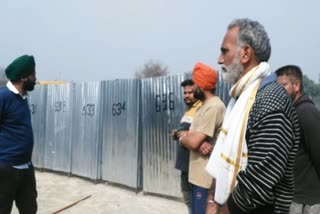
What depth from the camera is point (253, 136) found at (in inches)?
64.9

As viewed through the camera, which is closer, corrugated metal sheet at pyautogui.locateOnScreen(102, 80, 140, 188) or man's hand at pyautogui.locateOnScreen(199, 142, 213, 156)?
man's hand at pyautogui.locateOnScreen(199, 142, 213, 156)

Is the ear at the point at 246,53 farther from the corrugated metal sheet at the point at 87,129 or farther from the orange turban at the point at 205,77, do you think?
the corrugated metal sheet at the point at 87,129

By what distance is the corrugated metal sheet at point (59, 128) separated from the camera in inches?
327

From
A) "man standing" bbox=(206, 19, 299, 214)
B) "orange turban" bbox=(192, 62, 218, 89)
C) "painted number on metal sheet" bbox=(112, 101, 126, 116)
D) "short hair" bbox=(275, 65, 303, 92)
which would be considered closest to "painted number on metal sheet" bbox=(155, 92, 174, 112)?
"painted number on metal sheet" bbox=(112, 101, 126, 116)

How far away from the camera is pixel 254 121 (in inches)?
65.4

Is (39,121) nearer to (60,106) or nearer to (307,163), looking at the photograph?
(60,106)

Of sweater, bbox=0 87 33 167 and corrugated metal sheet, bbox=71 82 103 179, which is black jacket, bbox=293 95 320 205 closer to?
sweater, bbox=0 87 33 167

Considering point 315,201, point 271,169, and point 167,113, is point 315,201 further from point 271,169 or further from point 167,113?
point 167,113

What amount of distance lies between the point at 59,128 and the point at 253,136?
743 cm

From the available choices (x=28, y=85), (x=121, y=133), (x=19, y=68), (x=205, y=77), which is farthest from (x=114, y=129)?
(x=205, y=77)

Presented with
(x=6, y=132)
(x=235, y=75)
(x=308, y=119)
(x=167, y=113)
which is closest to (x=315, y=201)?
(x=308, y=119)

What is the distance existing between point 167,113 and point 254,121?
179 inches

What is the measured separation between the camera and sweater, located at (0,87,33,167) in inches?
143

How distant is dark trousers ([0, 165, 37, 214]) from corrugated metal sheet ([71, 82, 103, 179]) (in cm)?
365
